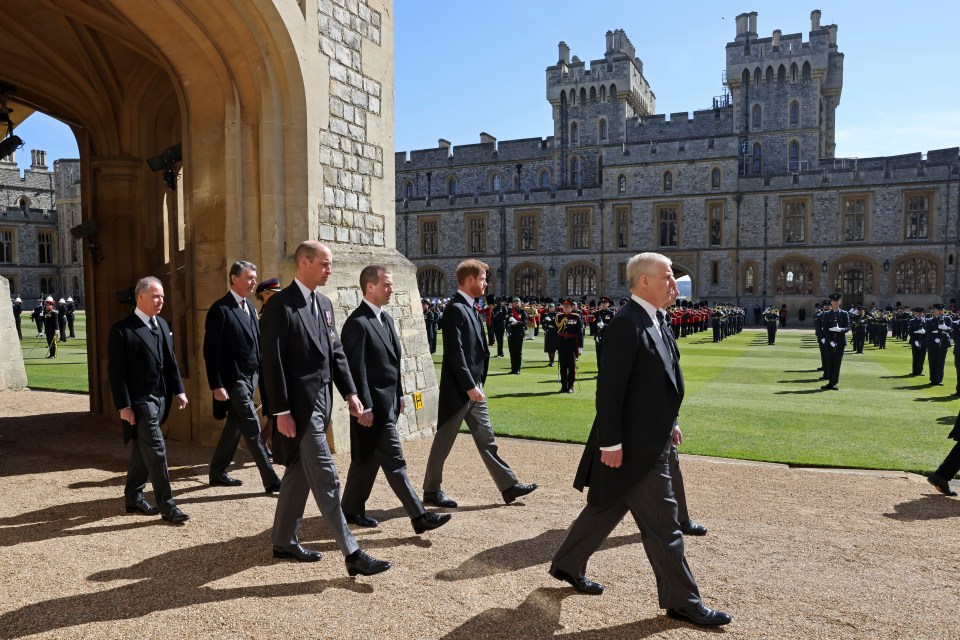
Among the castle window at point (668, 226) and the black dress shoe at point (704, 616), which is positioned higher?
the castle window at point (668, 226)

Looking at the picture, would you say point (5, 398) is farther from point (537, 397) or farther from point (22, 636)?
point (22, 636)

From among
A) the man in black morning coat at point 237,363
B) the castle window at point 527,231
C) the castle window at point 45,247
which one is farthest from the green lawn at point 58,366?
the castle window at point 45,247

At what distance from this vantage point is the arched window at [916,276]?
33250 millimetres

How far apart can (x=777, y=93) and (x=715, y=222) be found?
1030 cm

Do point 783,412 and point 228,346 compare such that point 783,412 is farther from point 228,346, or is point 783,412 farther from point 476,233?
point 476,233

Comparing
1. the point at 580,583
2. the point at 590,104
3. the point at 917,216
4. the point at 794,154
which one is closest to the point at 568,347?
the point at 580,583

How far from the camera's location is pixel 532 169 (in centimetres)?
4456

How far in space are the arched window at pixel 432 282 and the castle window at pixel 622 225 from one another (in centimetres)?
1113

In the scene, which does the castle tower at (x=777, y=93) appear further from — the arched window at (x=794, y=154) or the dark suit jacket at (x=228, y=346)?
the dark suit jacket at (x=228, y=346)

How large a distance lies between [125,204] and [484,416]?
6.11 metres

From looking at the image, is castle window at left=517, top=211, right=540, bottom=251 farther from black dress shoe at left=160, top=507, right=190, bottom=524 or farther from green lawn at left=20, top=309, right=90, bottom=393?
black dress shoe at left=160, top=507, right=190, bottom=524

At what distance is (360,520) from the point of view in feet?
13.9

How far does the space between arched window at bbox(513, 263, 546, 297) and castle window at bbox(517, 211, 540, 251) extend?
1.14m

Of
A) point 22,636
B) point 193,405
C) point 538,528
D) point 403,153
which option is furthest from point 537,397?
point 403,153
